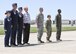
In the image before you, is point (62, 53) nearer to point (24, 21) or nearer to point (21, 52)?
point (21, 52)

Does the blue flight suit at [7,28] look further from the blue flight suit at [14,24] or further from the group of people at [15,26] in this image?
the blue flight suit at [14,24]

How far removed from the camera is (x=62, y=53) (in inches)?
648

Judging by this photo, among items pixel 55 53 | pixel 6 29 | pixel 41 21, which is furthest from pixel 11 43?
pixel 55 53

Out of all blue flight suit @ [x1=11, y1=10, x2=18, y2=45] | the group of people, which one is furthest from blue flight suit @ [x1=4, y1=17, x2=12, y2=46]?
blue flight suit @ [x1=11, y1=10, x2=18, y2=45]

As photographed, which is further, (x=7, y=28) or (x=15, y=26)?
(x=15, y=26)

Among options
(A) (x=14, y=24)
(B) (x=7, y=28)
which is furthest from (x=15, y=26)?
(B) (x=7, y=28)

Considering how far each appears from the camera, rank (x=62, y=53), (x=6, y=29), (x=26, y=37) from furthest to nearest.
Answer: (x=26, y=37) → (x=6, y=29) → (x=62, y=53)

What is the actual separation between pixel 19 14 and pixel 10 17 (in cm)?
77

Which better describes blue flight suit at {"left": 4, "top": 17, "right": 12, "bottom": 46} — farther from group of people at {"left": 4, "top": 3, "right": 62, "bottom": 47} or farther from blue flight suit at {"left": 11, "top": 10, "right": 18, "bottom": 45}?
blue flight suit at {"left": 11, "top": 10, "right": 18, "bottom": 45}

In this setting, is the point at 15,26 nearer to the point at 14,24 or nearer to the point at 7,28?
the point at 14,24

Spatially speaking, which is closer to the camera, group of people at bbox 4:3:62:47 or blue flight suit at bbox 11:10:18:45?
group of people at bbox 4:3:62:47

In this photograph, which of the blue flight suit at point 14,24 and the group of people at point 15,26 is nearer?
the group of people at point 15,26

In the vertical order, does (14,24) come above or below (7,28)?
above

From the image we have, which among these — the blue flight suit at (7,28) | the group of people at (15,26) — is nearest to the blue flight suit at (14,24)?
the group of people at (15,26)
